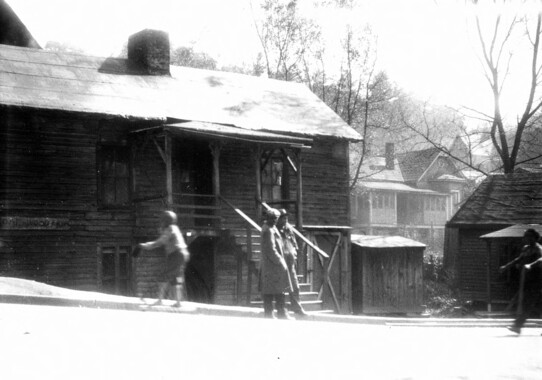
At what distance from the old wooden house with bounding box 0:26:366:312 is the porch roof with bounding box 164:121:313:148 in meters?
0.04

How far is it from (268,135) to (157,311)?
8.55m

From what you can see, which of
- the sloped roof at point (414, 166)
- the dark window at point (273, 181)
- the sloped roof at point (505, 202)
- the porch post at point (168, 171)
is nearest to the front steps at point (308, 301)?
the porch post at point (168, 171)

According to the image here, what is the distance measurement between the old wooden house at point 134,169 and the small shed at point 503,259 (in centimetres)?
799

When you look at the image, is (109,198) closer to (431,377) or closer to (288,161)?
(288,161)

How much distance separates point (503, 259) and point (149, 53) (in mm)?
15871

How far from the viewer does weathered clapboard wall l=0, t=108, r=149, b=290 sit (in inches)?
768

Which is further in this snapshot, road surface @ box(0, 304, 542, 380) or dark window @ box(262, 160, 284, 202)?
dark window @ box(262, 160, 284, 202)

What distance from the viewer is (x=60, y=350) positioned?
27.2 feet

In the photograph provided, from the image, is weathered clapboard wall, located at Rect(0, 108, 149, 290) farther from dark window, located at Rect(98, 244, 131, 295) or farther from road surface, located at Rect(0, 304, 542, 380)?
road surface, located at Rect(0, 304, 542, 380)

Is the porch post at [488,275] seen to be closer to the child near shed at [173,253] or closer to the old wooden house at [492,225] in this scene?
the old wooden house at [492,225]

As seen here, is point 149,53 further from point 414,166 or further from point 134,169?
point 414,166

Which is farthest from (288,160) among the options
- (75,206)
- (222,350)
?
(222,350)

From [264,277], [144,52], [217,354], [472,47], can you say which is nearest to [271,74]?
[472,47]

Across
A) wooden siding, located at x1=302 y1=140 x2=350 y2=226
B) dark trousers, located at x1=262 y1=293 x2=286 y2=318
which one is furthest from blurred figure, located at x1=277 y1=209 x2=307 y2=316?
wooden siding, located at x1=302 y1=140 x2=350 y2=226
